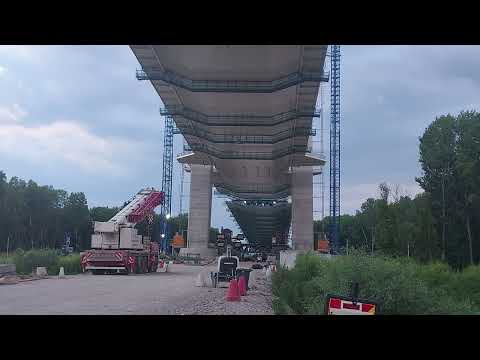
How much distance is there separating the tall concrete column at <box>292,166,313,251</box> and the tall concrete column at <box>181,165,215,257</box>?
11572 millimetres

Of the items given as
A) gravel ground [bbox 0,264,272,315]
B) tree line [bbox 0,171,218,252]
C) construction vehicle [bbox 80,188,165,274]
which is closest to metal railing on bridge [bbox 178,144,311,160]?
tree line [bbox 0,171,218,252]

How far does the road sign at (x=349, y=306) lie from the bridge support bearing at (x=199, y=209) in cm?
6723

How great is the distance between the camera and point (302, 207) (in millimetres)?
73188

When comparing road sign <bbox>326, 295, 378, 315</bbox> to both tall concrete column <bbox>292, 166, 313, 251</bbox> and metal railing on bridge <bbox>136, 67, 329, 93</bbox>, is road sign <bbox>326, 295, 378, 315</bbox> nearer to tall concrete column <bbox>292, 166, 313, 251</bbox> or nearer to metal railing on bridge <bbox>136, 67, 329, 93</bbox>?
metal railing on bridge <bbox>136, 67, 329, 93</bbox>

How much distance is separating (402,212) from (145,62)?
84.1 feet

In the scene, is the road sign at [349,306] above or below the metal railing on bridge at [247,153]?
below

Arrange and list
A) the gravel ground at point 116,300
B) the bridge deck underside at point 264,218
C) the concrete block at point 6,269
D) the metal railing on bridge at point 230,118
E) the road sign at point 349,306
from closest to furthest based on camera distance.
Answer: the road sign at point 349,306, the gravel ground at point 116,300, the concrete block at point 6,269, the metal railing on bridge at point 230,118, the bridge deck underside at point 264,218

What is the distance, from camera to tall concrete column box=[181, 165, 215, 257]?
238 feet

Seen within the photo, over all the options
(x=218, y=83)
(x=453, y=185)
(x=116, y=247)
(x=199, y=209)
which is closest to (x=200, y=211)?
(x=199, y=209)

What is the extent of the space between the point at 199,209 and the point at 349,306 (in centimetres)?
6766

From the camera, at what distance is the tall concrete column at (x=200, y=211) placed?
7269 centimetres

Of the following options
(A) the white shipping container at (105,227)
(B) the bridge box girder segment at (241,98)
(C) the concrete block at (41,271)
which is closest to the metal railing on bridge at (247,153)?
(B) the bridge box girder segment at (241,98)

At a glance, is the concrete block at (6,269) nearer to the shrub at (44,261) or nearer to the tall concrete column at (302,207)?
the shrub at (44,261)

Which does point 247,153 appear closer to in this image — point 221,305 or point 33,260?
point 33,260
